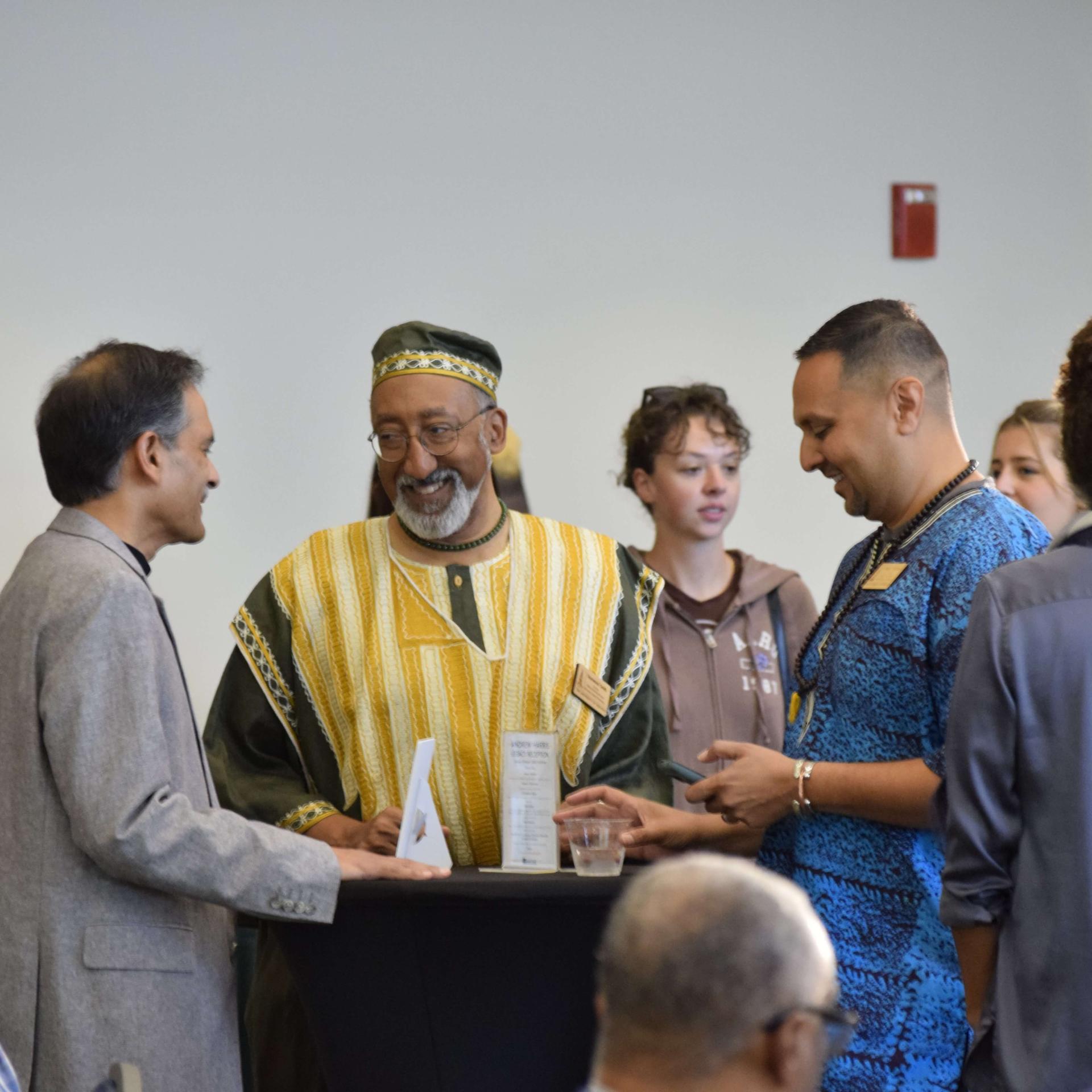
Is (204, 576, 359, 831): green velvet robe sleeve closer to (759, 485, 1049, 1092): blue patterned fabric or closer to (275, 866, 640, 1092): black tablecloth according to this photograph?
(275, 866, 640, 1092): black tablecloth

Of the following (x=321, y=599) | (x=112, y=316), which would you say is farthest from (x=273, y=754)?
(x=112, y=316)

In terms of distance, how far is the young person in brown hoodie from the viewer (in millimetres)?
3410

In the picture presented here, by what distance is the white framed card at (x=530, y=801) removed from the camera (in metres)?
2.22

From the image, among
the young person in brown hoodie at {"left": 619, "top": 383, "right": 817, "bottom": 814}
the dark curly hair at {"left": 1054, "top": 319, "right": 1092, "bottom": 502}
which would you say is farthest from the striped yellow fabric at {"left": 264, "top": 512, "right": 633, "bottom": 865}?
the dark curly hair at {"left": 1054, "top": 319, "right": 1092, "bottom": 502}

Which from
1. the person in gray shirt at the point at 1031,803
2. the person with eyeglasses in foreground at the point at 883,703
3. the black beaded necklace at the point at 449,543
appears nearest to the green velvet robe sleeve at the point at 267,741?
the black beaded necklace at the point at 449,543

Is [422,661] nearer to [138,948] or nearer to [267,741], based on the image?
[267,741]

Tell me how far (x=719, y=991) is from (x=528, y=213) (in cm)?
397

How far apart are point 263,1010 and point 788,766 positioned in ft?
3.64

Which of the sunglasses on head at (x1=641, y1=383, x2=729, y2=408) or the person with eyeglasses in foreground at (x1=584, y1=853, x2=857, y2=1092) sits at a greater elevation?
the sunglasses on head at (x1=641, y1=383, x2=729, y2=408)

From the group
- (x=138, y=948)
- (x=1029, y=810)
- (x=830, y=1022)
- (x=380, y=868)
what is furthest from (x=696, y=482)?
(x=830, y=1022)

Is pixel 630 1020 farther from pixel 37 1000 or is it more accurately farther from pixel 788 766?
pixel 37 1000

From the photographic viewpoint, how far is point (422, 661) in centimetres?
256

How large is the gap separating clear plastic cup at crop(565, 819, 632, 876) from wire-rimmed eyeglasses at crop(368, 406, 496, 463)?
75cm

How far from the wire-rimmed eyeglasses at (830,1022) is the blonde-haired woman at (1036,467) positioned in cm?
271
